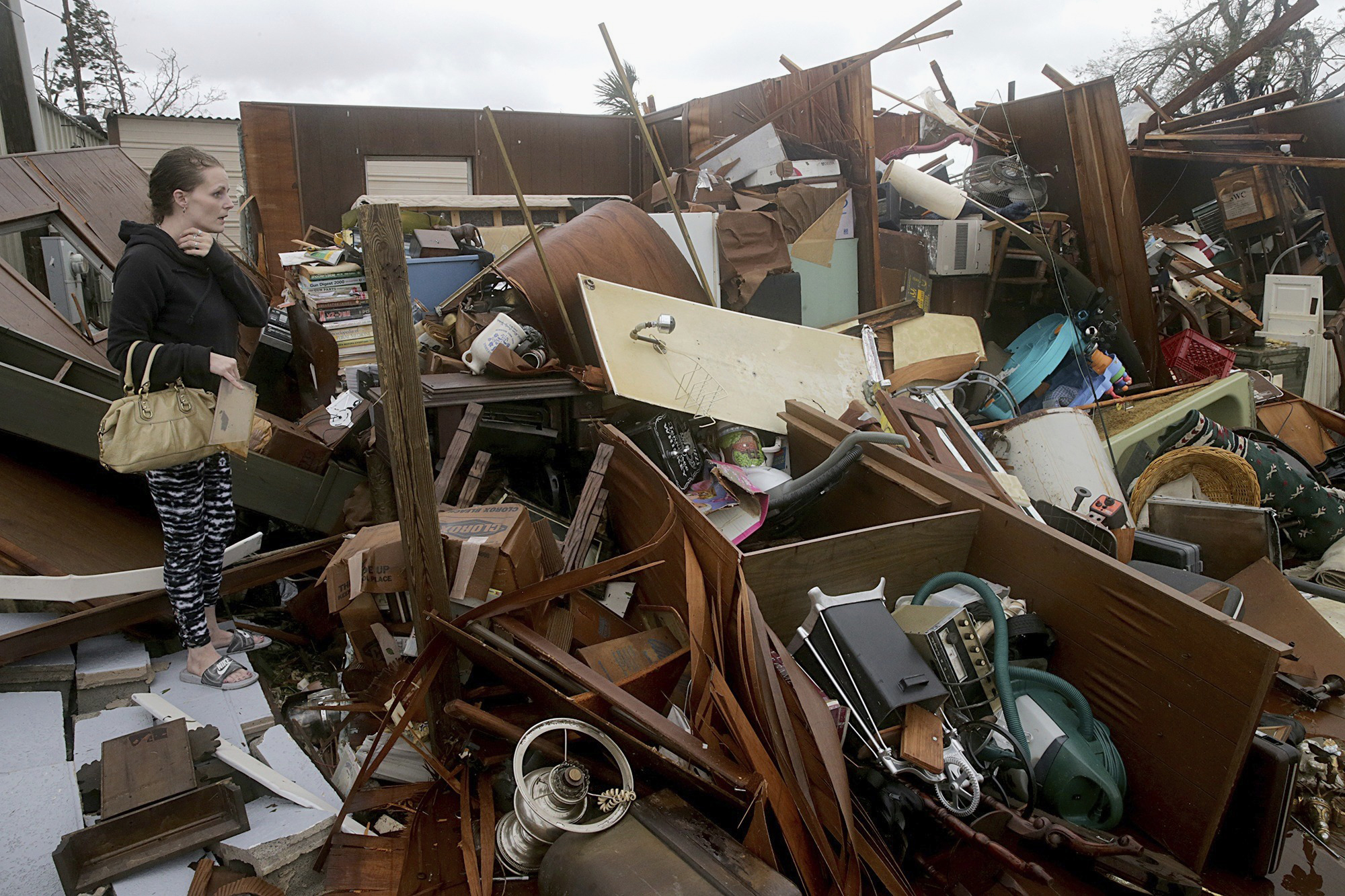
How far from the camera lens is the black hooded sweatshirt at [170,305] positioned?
2.28 meters

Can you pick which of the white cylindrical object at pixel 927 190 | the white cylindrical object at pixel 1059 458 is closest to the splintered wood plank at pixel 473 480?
the white cylindrical object at pixel 1059 458

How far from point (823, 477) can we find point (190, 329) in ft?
7.56

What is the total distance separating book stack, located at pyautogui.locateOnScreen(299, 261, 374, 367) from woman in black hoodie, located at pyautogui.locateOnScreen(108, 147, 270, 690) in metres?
2.78

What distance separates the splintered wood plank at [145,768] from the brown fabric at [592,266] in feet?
7.73

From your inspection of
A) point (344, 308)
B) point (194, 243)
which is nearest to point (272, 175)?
point (344, 308)

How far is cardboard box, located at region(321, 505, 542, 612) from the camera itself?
2.47 meters

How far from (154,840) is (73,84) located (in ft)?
73.7

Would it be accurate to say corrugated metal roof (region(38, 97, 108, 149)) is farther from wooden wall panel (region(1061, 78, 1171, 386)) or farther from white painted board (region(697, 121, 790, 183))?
wooden wall panel (region(1061, 78, 1171, 386))

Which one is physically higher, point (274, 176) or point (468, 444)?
point (274, 176)

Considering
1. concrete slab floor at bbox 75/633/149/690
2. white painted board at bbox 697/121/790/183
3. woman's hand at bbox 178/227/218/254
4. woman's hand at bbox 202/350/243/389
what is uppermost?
white painted board at bbox 697/121/790/183

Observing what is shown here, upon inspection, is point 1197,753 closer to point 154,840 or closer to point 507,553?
point 507,553

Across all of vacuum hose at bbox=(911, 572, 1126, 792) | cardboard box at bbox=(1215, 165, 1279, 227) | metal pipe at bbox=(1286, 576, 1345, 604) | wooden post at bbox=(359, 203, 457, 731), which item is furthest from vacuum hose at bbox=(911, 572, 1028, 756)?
cardboard box at bbox=(1215, 165, 1279, 227)

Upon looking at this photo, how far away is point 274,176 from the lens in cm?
1004

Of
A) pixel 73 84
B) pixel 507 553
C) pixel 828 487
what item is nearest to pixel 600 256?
pixel 828 487
